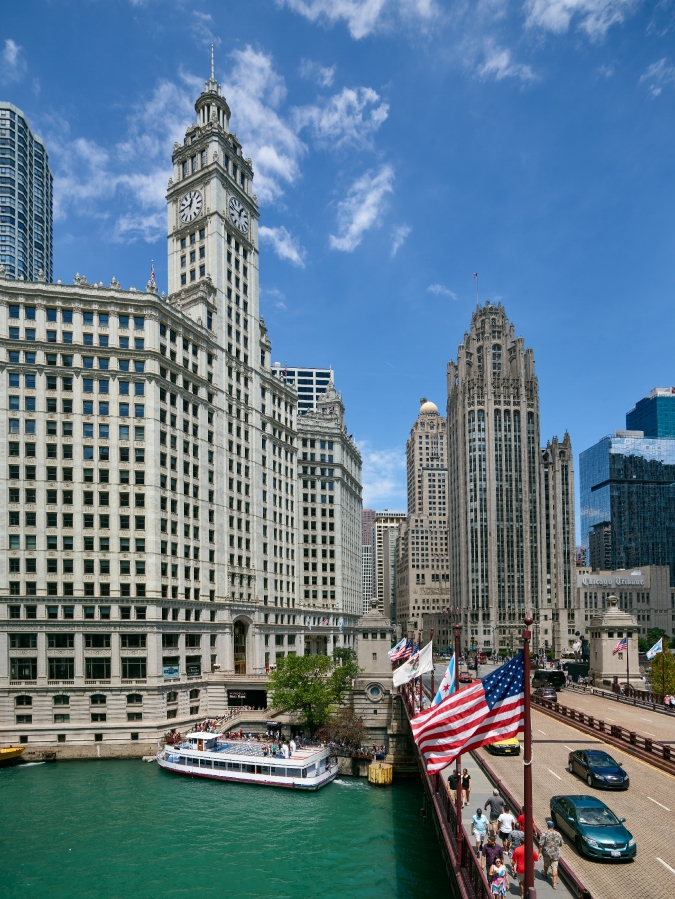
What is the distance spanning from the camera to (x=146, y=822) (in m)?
51.9

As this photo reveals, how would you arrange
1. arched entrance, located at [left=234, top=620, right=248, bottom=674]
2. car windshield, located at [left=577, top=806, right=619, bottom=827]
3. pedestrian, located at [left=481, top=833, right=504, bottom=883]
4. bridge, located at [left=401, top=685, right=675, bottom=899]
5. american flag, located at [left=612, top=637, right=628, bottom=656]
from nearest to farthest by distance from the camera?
bridge, located at [left=401, top=685, right=675, bottom=899], pedestrian, located at [left=481, top=833, right=504, bottom=883], car windshield, located at [left=577, top=806, right=619, bottom=827], american flag, located at [left=612, top=637, right=628, bottom=656], arched entrance, located at [left=234, top=620, right=248, bottom=674]

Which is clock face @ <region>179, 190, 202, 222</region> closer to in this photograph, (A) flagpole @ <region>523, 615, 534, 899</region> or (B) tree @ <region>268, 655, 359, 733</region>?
(B) tree @ <region>268, 655, 359, 733</region>

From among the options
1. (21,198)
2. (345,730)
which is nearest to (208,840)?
(345,730)

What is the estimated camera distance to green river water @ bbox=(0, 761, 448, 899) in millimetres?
41062

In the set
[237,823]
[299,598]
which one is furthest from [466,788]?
[299,598]

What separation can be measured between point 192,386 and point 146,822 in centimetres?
5276

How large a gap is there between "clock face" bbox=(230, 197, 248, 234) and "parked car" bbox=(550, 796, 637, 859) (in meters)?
93.9

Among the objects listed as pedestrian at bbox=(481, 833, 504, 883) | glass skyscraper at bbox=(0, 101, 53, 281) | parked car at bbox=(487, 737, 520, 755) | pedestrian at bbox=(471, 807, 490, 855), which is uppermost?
glass skyscraper at bbox=(0, 101, 53, 281)

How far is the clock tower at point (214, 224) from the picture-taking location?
327 ft

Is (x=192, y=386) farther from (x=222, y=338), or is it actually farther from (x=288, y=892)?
(x=288, y=892)

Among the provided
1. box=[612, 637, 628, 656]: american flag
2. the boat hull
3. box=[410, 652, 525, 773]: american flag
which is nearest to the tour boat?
the boat hull

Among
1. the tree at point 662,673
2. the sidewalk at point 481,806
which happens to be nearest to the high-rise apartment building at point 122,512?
the tree at point 662,673

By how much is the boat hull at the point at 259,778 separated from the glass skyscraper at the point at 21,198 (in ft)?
429

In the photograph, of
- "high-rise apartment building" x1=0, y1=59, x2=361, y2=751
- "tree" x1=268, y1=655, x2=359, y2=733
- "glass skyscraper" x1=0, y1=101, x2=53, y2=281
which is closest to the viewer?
"tree" x1=268, y1=655, x2=359, y2=733
